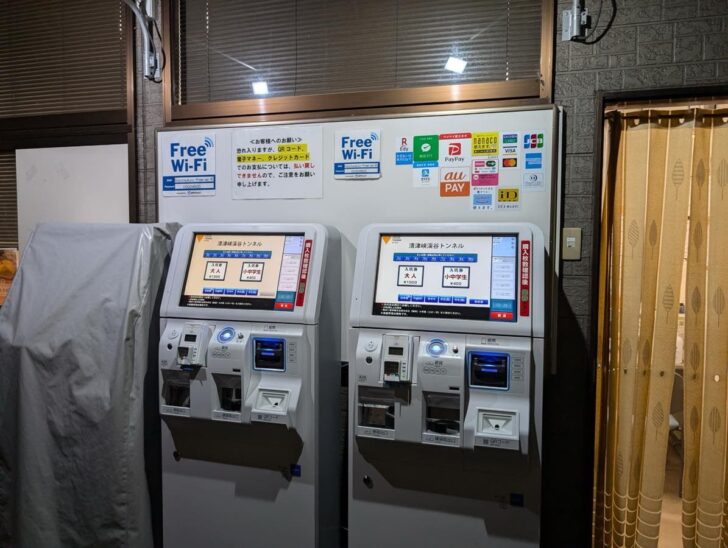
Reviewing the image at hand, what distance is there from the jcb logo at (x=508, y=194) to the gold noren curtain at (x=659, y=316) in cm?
39

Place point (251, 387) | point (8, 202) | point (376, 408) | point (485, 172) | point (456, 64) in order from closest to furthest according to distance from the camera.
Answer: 1. point (376, 408)
2. point (251, 387)
3. point (485, 172)
4. point (456, 64)
5. point (8, 202)

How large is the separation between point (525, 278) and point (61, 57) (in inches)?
112

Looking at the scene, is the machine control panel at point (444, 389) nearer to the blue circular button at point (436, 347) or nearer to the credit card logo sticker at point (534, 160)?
the blue circular button at point (436, 347)

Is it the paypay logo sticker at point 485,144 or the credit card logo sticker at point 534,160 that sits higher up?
the paypay logo sticker at point 485,144

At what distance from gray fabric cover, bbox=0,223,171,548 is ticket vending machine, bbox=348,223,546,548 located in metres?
0.91

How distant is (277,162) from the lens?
2.52 meters

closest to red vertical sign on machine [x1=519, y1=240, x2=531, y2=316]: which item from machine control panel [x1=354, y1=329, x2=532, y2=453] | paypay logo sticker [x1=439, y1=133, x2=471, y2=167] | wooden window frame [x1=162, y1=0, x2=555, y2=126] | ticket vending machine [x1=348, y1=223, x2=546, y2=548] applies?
ticket vending machine [x1=348, y1=223, x2=546, y2=548]

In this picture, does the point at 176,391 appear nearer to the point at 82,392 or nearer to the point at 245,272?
the point at 82,392

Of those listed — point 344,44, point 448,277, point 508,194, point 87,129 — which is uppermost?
point 344,44

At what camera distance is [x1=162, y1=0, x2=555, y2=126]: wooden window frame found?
225 centimetres

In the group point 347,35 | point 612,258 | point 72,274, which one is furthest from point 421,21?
point 72,274

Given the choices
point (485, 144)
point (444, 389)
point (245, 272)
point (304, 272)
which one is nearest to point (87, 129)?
point (245, 272)

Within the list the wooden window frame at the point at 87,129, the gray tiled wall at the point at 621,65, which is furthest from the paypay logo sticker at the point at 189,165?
the gray tiled wall at the point at 621,65

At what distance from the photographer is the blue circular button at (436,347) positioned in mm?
1871
